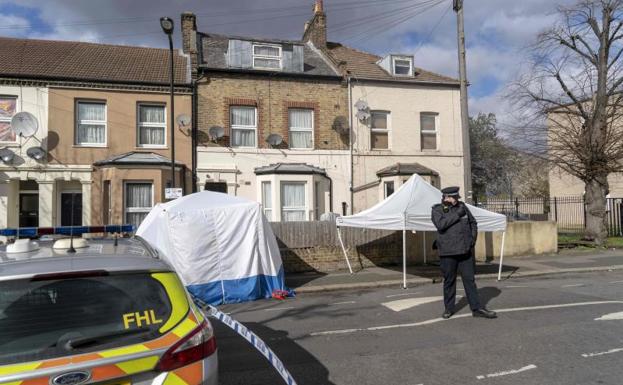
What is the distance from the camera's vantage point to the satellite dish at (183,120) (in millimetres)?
17172

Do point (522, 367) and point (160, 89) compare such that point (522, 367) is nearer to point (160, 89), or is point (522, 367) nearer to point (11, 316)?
point (11, 316)

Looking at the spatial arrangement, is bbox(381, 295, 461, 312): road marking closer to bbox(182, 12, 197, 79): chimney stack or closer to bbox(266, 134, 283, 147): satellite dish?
bbox(266, 134, 283, 147): satellite dish

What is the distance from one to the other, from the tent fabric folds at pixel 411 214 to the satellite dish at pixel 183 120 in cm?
815

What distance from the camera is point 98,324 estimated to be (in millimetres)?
2785

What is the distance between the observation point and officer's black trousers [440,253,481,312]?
7.22m

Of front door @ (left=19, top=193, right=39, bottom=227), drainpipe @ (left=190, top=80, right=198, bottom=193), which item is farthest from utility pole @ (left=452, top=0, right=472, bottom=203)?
front door @ (left=19, top=193, right=39, bottom=227)

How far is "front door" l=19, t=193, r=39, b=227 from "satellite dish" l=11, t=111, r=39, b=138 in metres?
2.41

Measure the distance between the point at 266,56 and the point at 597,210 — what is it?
14173mm

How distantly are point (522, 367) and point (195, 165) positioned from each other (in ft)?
46.9

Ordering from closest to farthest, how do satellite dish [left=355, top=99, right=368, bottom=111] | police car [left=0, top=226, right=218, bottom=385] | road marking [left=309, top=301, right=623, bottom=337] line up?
police car [left=0, top=226, right=218, bottom=385] < road marking [left=309, top=301, right=623, bottom=337] < satellite dish [left=355, top=99, right=368, bottom=111]

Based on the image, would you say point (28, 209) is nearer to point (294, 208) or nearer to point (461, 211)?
point (294, 208)

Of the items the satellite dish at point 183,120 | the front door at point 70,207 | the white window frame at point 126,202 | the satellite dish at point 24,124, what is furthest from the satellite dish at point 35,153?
the satellite dish at point 183,120

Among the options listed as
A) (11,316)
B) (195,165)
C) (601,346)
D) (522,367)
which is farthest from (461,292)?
(195,165)

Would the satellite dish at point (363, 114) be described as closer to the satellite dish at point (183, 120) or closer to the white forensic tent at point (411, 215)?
the satellite dish at point (183, 120)
